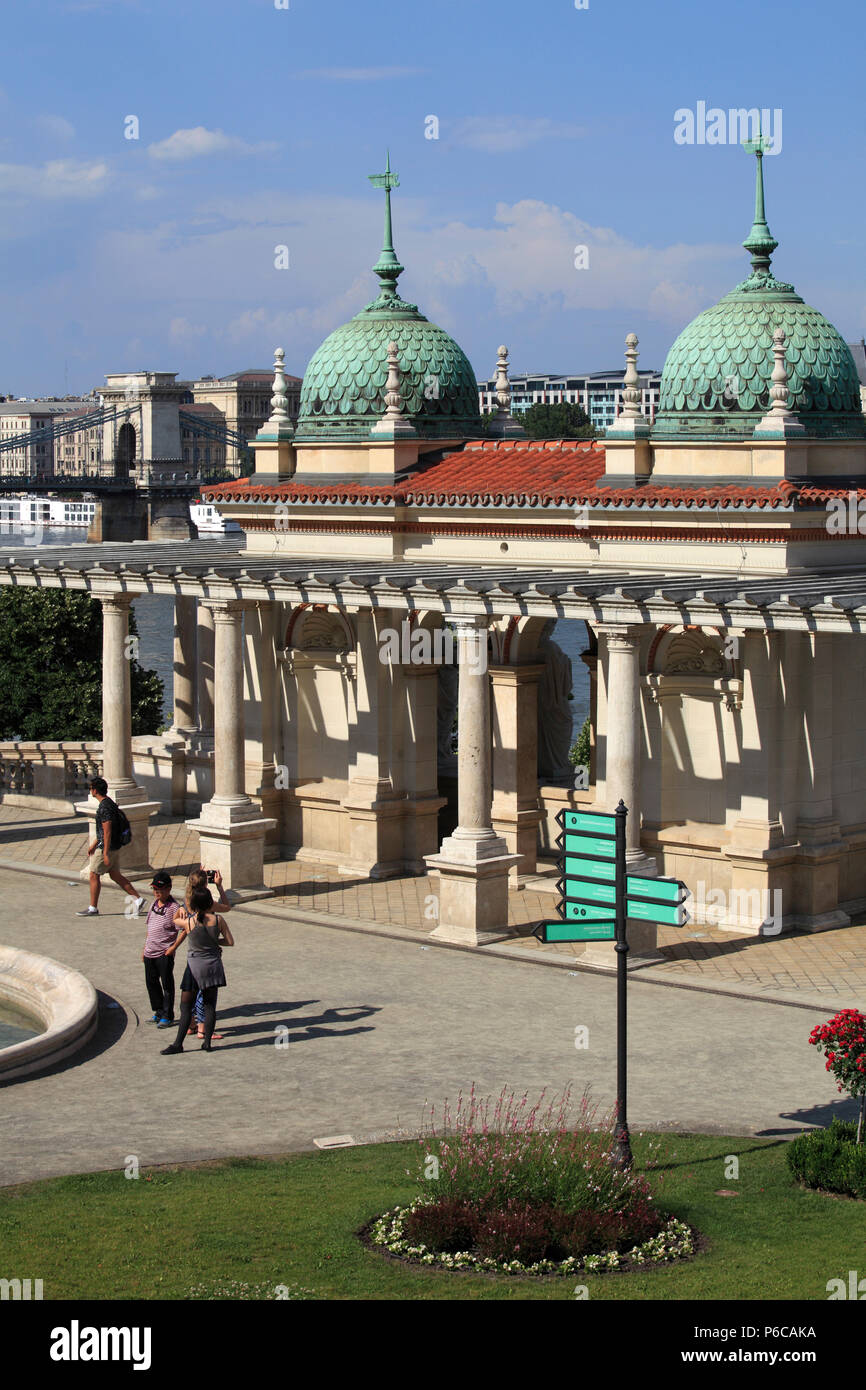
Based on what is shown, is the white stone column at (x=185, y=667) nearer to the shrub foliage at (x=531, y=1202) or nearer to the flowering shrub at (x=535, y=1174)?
the flowering shrub at (x=535, y=1174)

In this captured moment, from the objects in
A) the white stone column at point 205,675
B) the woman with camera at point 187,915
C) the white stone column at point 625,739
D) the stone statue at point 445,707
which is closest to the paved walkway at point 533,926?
the white stone column at point 625,739

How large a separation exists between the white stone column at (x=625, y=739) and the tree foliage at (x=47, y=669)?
81.1 feet

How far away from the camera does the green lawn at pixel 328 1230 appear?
13.0 m

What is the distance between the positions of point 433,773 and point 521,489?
4669 mm

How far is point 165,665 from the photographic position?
3310 inches

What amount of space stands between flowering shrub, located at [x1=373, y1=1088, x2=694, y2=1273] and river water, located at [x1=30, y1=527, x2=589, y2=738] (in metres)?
49.5

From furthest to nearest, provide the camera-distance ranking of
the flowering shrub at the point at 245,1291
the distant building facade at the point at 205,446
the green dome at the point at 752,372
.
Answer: the distant building facade at the point at 205,446, the green dome at the point at 752,372, the flowering shrub at the point at 245,1291

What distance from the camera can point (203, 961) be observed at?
19703 mm

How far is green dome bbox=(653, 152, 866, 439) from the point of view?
89.7ft

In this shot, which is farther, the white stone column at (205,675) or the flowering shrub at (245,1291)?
the white stone column at (205,675)

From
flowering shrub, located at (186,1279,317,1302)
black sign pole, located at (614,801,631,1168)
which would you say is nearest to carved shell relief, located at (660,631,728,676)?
black sign pole, located at (614,801,631,1168)

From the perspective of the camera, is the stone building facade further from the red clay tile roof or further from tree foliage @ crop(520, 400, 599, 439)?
tree foliage @ crop(520, 400, 599, 439)

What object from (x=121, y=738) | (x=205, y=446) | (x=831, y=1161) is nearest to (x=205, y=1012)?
(x=831, y=1161)
